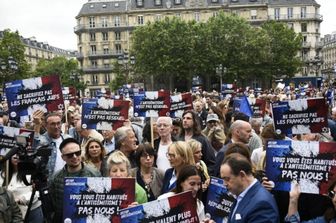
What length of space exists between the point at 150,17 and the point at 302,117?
3303 inches

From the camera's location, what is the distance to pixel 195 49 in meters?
65.7

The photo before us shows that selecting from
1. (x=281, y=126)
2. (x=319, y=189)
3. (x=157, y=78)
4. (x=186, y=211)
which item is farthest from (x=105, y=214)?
(x=157, y=78)

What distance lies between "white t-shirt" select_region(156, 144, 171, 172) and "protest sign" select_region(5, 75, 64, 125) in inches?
82.9

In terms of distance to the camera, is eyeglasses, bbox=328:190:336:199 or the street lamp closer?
eyeglasses, bbox=328:190:336:199

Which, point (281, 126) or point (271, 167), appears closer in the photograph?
point (271, 167)

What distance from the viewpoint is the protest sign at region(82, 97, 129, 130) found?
9430 mm

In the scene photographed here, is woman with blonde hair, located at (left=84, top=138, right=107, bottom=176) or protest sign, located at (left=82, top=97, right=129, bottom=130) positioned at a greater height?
protest sign, located at (left=82, top=97, right=129, bottom=130)

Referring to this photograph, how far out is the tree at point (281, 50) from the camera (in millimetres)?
70625

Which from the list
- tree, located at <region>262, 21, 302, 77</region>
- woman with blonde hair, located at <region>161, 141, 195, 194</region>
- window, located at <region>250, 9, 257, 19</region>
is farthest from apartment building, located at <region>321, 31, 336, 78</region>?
woman with blonde hair, located at <region>161, 141, 195, 194</region>

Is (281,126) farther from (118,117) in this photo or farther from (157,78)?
(157,78)

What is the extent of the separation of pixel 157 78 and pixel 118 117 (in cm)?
7002

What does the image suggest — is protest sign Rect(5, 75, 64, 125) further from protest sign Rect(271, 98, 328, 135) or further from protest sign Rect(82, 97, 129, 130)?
protest sign Rect(271, 98, 328, 135)

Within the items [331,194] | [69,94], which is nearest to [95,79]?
[69,94]

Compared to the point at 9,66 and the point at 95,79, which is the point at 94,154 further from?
the point at 95,79
